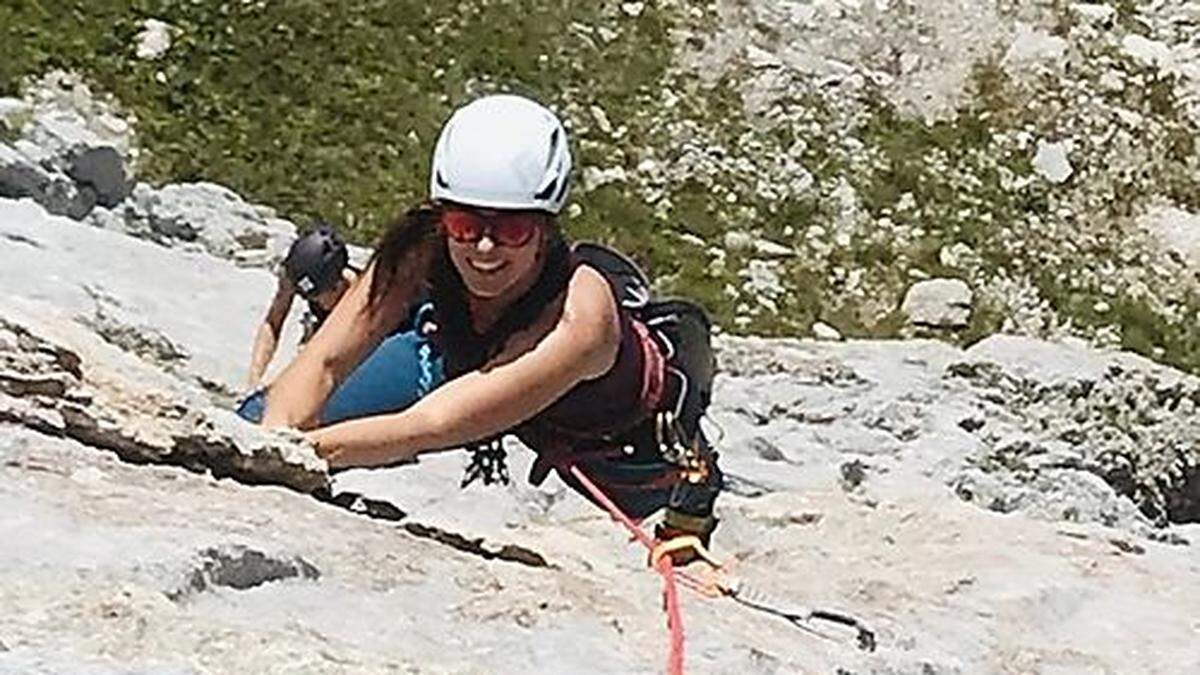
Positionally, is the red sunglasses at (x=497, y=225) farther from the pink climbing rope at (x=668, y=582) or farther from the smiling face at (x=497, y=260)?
the pink climbing rope at (x=668, y=582)

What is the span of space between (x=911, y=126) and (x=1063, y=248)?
1899 mm

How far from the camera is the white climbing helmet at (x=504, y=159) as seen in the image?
5477 mm

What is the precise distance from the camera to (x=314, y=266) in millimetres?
9672

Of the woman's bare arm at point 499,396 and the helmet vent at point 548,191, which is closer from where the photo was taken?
the woman's bare arm at point 499,396

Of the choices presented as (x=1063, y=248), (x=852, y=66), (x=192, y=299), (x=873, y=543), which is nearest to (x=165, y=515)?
(x=873, y=543)

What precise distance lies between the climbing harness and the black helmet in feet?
11.8

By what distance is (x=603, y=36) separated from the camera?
20422 millimetres

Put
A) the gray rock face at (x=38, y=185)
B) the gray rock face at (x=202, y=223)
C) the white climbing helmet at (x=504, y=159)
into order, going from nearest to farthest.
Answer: the white climbing helmet at (x=504, y=159) → the gray rock face at (x=38, y=185) → the gray rock face at (x=202, y=223)

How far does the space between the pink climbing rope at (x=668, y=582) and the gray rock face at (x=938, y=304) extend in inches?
459

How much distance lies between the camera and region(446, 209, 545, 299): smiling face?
554 cm

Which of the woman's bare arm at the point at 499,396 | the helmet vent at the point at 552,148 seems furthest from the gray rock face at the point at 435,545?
the helmet vent at the point at 552,148

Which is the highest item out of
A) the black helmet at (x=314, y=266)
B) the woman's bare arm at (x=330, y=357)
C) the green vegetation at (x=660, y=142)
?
the woman's bare arm at (x=330, y=357)

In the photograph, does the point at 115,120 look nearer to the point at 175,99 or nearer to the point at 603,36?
the point at 175,99

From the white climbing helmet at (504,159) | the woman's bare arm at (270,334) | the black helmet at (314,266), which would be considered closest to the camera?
the white climbing helmet at (504,159)
